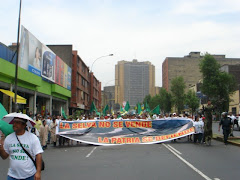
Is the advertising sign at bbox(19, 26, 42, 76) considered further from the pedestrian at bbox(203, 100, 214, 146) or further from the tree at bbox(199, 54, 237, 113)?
the tree at bbox(199, 54, 237, 113)

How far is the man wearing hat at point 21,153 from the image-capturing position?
400 centimetres

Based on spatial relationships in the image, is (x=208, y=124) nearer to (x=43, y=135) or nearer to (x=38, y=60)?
(x=43, y=135)

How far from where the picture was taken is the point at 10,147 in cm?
410

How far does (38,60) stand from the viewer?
30.5m

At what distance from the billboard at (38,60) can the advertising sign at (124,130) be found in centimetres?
1151

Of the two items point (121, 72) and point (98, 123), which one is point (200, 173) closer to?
point (98, 123)

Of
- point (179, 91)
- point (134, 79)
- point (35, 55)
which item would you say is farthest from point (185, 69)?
point (35, 55)

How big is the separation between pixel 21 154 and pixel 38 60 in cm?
2760

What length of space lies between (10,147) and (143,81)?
7430 inches

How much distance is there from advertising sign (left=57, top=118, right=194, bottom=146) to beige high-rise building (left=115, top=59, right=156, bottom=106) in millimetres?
164255

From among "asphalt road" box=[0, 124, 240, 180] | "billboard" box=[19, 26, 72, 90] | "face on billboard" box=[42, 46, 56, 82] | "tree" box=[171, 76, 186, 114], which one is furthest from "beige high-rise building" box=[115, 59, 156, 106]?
"asphalt road" box=[0, 124, 240, 180]

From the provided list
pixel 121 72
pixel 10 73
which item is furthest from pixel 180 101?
pixel 121 72

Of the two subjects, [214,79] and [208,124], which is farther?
[214,79]

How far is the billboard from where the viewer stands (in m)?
26.4
